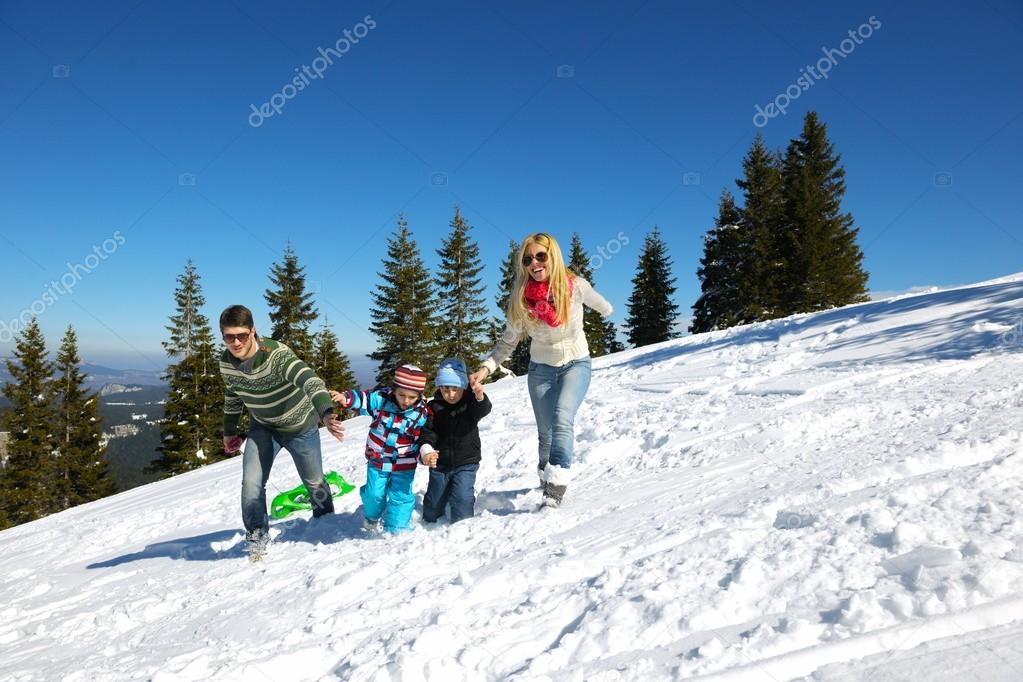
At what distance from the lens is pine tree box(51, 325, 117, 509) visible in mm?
28375

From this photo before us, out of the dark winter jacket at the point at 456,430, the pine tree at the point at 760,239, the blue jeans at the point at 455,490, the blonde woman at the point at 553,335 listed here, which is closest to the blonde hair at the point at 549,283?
the blonde woman at the point at 553,335

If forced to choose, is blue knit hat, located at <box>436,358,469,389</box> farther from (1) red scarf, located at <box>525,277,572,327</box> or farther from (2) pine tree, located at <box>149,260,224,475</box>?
(2) pine tree, located at <box>149,260,224,475</box>

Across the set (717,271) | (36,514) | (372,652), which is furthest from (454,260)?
(372,652)

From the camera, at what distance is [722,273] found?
3200 centimetres

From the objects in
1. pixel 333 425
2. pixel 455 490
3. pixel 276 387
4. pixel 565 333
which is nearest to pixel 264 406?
pixel 276 387

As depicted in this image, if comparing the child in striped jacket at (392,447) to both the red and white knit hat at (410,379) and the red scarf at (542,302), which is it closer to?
the red and white knit hat at (410,379)

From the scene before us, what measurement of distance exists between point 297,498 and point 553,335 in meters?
3.80

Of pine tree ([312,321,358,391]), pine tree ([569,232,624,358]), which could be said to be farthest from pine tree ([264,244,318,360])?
pine tree ([569,232,624,358])

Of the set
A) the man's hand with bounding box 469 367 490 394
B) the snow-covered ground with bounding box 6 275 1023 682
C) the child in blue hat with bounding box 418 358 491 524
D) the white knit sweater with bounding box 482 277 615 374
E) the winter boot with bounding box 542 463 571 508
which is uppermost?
the white knit sweater with bounding box 482 277 615 374

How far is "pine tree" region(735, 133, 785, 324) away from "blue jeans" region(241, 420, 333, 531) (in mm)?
27893

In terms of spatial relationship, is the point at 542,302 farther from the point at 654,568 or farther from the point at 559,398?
the point at 654,568

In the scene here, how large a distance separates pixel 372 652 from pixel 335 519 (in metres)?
2.70

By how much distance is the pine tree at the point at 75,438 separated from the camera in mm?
28375

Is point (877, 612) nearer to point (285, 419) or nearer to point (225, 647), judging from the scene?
point (225, 647)
